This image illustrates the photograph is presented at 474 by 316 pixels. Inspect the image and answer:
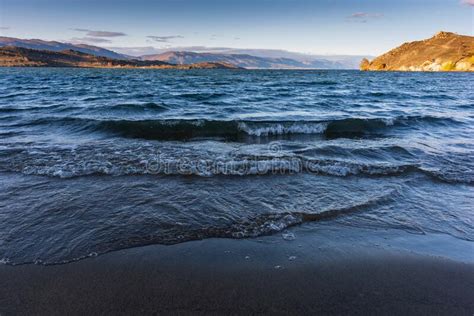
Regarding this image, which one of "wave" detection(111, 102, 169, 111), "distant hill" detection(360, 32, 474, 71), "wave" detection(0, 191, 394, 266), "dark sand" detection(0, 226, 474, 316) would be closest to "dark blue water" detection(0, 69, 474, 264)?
"wave" detection(0, 191, 394, 266)

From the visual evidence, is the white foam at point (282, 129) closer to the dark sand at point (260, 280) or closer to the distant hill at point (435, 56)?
the dark sand at point (260, 280)

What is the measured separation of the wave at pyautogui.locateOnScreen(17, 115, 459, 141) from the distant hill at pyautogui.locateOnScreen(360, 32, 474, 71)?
138375mm

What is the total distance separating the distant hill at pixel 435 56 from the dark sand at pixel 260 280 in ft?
490

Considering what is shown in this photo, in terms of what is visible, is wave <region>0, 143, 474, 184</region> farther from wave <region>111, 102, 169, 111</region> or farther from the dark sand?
wave <region>111, 102, 169, 111</region>

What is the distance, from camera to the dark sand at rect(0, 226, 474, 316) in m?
Result: 3.38

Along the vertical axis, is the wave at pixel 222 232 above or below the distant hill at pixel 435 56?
below

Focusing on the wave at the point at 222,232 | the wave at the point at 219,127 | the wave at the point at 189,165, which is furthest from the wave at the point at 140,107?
the wave at the point at 222,232

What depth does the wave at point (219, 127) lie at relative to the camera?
1350 cm

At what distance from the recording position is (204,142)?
1191cm

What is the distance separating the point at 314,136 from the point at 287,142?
2.11m

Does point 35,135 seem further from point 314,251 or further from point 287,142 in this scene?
point 314,251

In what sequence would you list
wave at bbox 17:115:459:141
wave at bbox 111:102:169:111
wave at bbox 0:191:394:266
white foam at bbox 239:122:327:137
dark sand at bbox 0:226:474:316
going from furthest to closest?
1. wave at bbox 111:102:169:111
2. white foam at bbox 239:122:327:137
3. wave at bbox 17:115:459:141
4. wave at bbox 0:191:394:266
5. dark sand at bbox 0:226:474:316

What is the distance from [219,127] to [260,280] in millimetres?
11197

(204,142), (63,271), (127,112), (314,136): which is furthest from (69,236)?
(127,112)
